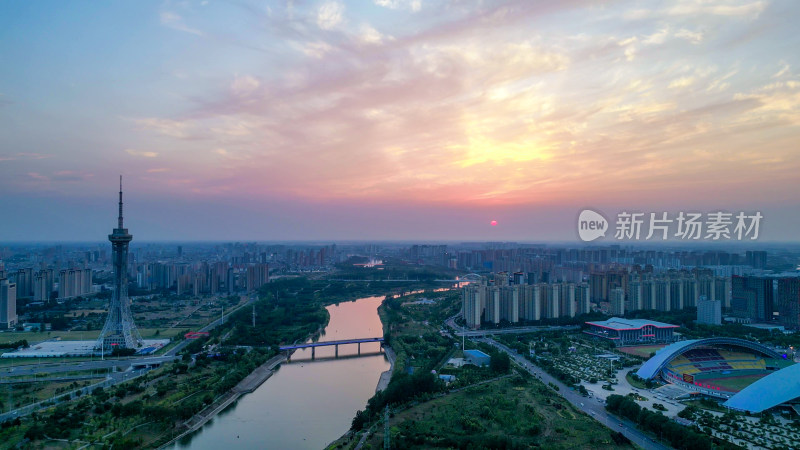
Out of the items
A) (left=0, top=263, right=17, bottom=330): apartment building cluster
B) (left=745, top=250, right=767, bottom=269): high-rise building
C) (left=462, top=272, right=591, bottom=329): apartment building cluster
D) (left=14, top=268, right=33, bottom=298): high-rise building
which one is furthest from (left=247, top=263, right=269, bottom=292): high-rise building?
(left=745, top=250, right=767, bottom=269): high-rise building

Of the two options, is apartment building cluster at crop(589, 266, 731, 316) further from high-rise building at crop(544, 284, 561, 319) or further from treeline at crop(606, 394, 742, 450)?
treeline at crop(606, 394, 742, 450)

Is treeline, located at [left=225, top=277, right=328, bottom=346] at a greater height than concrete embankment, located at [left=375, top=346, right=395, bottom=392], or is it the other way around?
treeline, located at [left=225, top=277, right=328, bottom=346]

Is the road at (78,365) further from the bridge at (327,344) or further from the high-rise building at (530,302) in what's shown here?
the high-rise building at (530,302)

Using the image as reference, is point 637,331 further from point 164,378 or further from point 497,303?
point 164,378

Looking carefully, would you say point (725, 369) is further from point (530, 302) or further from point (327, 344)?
point (327, 344)

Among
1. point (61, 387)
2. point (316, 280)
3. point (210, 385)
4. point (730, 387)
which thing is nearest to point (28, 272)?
point (316, 280)

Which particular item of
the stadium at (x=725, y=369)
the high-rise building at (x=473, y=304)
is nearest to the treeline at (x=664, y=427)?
the stadium at (x=725, y=369)

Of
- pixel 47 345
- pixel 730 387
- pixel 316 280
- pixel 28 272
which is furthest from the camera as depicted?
pixel 316 280

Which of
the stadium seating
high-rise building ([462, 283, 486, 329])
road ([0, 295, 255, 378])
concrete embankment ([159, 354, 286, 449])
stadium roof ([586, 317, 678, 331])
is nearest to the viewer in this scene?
concrete embankment ([159, 354, 286, 449])
